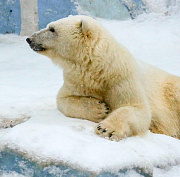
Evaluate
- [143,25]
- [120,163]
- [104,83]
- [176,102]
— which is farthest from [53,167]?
[143,25]

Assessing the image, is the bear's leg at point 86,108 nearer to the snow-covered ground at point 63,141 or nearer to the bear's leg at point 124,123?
the snow-covered ground at point 63,141

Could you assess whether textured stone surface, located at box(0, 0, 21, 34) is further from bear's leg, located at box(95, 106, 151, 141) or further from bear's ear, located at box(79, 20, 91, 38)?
bear's leg, located at box(95, 106, 151, 141)

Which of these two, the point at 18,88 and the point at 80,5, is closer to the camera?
the point at 18,88

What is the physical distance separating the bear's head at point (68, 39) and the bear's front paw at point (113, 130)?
73 cm

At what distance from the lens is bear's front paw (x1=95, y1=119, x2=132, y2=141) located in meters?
2.30

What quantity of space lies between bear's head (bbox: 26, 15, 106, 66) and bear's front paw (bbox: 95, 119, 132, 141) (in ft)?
2.41

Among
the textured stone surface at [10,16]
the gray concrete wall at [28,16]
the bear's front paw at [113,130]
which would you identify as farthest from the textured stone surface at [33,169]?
the textured stone surface at [10,16]

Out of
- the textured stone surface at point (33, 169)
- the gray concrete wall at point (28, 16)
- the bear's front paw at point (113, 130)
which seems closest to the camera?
the textured stone surface at point (33, 169)

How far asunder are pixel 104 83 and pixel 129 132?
0.54m

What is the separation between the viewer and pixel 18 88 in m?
5.27

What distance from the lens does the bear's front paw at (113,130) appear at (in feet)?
7.54

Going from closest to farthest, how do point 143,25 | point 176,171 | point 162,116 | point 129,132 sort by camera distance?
point 176,171, point 129,132, point 162,116, point 143,25

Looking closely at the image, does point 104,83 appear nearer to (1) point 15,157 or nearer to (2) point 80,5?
(1) point 15,157

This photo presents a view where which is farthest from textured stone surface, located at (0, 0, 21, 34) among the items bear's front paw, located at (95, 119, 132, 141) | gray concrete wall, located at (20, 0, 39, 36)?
bear's front paw, located at (95, 119, 132, 141)
